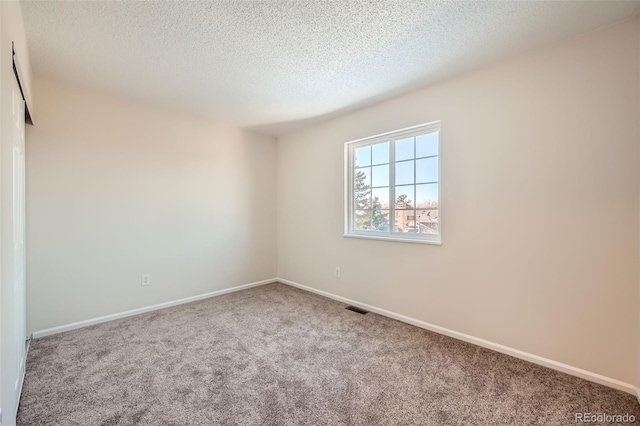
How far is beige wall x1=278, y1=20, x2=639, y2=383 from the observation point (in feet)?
6.03

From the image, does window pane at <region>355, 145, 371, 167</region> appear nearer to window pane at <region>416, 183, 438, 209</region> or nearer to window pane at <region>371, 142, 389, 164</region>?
window pane at <region>371, 142, 389, 164</region>

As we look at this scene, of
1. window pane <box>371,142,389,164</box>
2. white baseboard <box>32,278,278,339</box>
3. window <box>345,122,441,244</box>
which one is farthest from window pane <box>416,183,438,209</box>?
white baseboard <box>32,278,278,339</box>

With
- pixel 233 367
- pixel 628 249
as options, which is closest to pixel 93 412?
pixel 233 367

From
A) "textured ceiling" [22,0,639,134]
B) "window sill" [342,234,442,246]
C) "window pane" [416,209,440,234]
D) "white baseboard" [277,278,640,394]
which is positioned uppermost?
"textured ceiling" [22,0,639,134]

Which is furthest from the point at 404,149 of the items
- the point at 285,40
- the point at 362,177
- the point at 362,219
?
the point at 285,40

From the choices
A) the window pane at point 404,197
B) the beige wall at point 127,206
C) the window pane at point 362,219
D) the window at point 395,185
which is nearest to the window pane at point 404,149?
the window at point 395,185

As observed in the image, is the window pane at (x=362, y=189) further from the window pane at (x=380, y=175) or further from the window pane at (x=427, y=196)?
the window pane at (x=427, y=196)

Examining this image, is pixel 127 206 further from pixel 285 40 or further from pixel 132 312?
pixel 285 40

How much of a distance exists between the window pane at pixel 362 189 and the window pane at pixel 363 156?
0.25ft

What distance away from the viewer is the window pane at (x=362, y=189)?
3.49 metres

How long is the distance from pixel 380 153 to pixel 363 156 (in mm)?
265

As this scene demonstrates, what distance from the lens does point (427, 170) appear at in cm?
287

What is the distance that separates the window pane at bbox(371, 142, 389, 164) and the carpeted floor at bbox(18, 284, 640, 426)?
1.85 metres

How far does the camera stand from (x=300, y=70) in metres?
2.47
